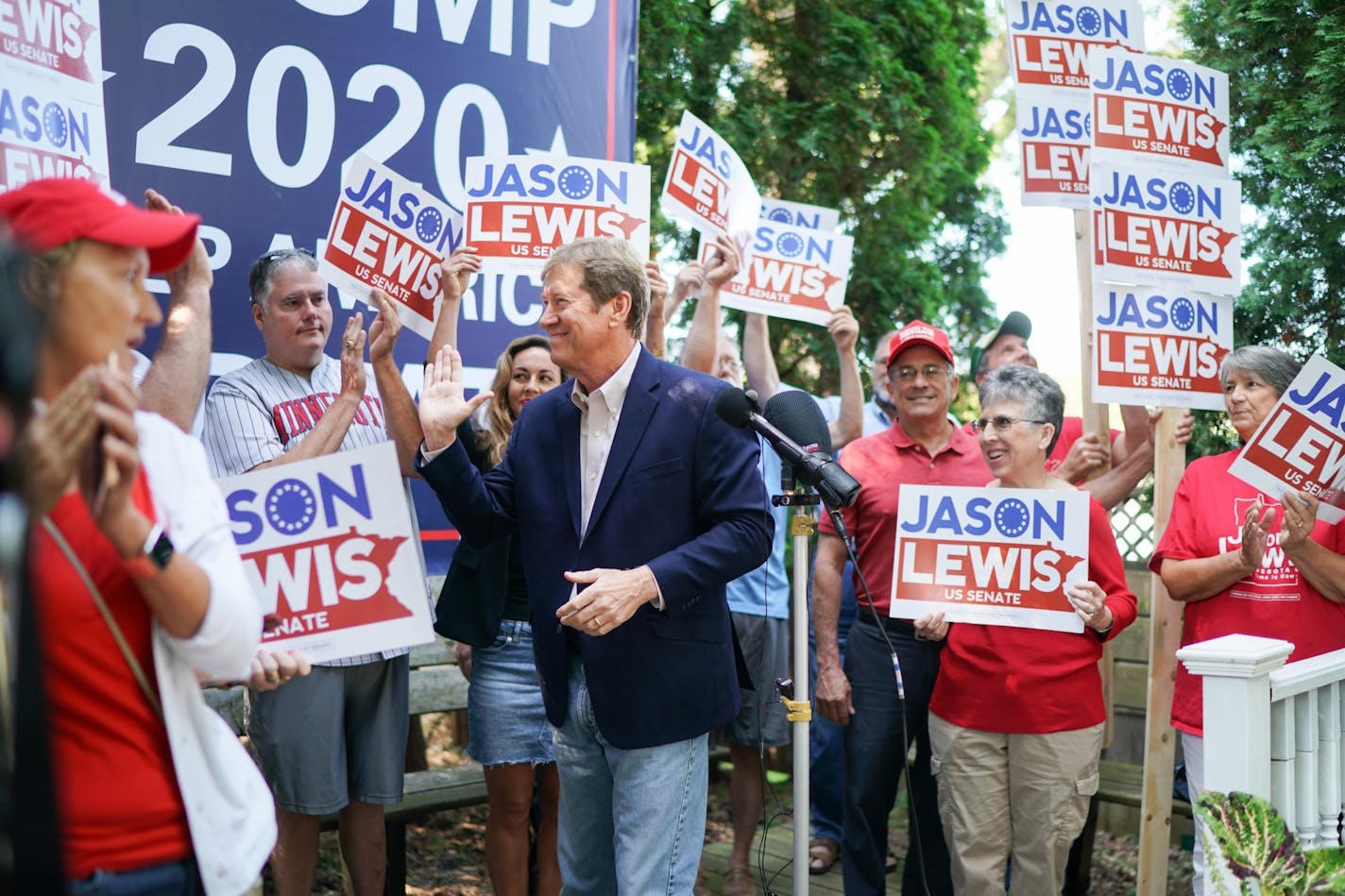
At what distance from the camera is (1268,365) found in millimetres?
4211

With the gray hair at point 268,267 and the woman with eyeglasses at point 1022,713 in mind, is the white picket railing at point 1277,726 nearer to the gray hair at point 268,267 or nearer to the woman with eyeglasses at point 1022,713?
the woman with eyeglasses at point 1022,713

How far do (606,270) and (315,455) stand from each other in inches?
40.3

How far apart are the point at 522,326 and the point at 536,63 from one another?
1.11 metres

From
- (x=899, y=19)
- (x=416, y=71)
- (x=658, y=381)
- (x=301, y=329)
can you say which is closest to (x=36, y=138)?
(x=301, y=329)

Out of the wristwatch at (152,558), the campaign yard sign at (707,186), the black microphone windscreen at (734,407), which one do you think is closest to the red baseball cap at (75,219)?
the wristwatch at (152,558)

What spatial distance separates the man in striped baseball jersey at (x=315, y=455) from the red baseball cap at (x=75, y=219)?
1706mm

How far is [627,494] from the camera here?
3129 mm

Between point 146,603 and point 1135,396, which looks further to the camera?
point 1135,396

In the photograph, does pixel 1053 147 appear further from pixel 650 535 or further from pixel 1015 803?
pixel 650 535

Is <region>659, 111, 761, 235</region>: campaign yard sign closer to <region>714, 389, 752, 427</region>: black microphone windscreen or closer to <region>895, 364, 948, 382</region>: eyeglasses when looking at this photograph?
<region>895, 364, 948, 382</region>: eyeglasses

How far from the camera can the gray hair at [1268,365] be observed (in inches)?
165

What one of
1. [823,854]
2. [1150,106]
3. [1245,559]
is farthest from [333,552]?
[1150,106]

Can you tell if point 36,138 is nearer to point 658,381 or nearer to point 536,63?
point 658,381

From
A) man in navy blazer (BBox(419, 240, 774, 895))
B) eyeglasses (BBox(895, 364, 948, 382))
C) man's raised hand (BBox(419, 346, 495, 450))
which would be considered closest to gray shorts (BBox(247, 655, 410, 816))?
man in navy blazer (BBox(419, 240, 774, 895))
